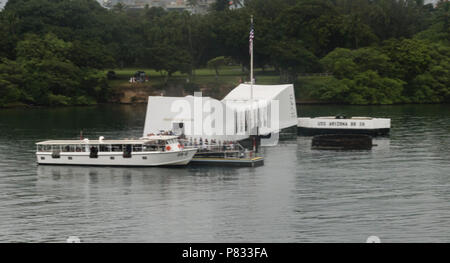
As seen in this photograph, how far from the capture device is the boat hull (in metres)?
106

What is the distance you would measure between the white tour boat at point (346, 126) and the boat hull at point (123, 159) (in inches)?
1877

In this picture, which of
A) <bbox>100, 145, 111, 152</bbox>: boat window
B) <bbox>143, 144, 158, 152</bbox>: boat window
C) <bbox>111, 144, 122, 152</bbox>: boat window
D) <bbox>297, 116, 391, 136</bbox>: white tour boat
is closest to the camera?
<bbox>143, 144, 158, 152</bbox>: boat window

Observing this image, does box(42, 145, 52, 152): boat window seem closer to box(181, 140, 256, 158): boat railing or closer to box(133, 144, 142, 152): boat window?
box(133, 144, 142, 152): boat window

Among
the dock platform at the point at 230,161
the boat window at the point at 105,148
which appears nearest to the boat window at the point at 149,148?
the boat window at the point at 105,148

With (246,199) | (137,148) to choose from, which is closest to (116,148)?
(137,148)

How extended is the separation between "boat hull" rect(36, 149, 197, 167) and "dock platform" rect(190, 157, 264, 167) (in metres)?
1.48

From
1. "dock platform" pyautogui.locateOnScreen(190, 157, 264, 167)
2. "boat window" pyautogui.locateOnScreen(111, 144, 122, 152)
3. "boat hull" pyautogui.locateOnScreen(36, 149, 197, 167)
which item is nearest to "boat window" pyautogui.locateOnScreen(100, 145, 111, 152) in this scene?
"boat window" pyautogui.locateOnScreen(111, 144, 122, 152)

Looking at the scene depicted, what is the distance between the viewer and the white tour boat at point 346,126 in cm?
14625

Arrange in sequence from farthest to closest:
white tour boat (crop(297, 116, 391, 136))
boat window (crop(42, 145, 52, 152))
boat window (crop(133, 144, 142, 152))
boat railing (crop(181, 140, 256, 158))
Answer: white tour boat (crop(297, 116, 391, 136)) < boat window (crop(42, 145, 52, 152)) < boat railing (crop(181, 140, 256, 158)) < boat window (crop(133, 144, 142, 152))

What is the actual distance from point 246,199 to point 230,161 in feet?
76.1

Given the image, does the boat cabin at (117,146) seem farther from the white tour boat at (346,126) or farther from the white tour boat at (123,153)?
the white tour boat at (346,126)

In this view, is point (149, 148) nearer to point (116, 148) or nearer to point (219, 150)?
point (116, 148)

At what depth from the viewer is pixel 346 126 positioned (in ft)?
484
